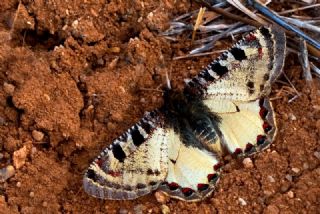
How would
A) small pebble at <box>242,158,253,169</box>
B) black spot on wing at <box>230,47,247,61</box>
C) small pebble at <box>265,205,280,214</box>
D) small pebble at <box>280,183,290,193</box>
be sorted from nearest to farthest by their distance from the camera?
small pebble at <box>265,205,280,214</box>, small pebble at <box>280,183,290,193</box>, small pebble at <box>242,158,253,169</box>, black spot on wing at <box>230,47,247,61</box>

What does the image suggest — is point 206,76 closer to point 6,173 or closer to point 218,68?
point 218,68

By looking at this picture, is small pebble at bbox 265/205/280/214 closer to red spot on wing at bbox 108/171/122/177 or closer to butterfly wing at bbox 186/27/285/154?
butterfly wing at bbox 186/27/285/154

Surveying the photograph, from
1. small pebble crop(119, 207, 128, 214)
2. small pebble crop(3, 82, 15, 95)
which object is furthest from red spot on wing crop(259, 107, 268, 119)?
small pebble crop(3, 82, 15, 95)

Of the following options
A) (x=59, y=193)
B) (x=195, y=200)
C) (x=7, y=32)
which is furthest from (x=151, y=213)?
(x=7, y=32)

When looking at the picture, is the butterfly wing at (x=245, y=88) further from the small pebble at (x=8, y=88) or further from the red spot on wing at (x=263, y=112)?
the small pebble at (x=8, y=88)

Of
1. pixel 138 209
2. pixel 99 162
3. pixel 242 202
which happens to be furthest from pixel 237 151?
pixel 99 162

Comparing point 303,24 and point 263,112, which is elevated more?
point 303,24

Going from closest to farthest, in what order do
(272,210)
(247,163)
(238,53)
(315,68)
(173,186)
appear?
(272,210), (173,186), (247,163), (238,53), (315,68)
